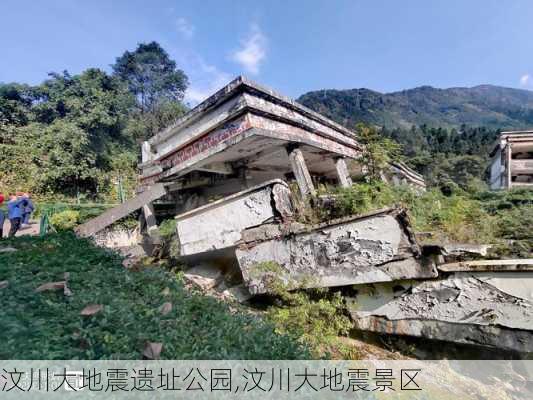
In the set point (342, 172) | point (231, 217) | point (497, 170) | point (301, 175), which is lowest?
point (231, 217)

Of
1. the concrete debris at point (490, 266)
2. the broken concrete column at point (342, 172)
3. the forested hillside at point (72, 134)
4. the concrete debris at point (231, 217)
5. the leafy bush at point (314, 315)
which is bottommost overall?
the leafy bush at point (314, 315)

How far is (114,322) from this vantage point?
2.00 metres

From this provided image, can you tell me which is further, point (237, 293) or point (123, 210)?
point (123, 210)

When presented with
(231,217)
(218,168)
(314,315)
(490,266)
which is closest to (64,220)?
(218,168)

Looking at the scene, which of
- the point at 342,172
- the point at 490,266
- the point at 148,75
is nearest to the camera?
the point at 490,266

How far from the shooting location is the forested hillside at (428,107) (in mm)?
72375

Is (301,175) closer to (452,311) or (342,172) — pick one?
(342,172)

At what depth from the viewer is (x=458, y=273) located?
12.4 feet

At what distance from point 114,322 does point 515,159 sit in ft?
74.1

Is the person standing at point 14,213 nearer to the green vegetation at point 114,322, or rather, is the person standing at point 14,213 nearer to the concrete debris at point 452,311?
the green vegetation at point 114,322

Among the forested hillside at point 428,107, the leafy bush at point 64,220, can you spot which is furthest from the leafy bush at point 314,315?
the forested hillside at point 428,107

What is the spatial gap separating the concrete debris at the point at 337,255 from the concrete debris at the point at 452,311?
298 mm

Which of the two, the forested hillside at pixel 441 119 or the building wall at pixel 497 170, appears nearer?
the building wall at pixel 497 170

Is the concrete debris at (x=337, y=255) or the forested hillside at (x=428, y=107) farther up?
the forested hillside at (x=428, y=107)
